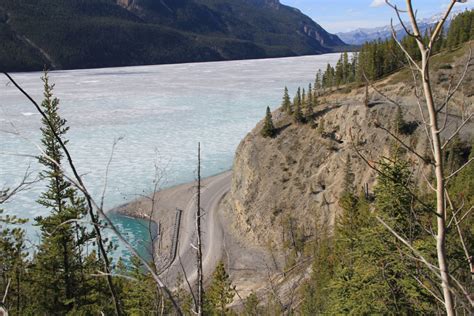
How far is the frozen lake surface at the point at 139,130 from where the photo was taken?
166 feet

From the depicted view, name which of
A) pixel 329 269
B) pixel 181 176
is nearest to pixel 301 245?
pixel 329 269

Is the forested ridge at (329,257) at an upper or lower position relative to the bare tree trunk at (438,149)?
lower

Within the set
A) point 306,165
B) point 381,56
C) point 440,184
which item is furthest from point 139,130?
point 440,184

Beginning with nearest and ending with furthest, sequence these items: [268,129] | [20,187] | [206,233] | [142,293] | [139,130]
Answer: [20,187] → [142,293] → [206,233] → [268,129] → [139,130]

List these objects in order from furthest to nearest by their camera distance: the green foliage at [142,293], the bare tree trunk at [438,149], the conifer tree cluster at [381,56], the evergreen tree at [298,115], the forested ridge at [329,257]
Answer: the conifer tree cluster at [381,56]
the evergreen tree at [298,115]
the green foliage at [142,293]
the forested ridge at [329,257]
the bare tree trunk at [438,149]

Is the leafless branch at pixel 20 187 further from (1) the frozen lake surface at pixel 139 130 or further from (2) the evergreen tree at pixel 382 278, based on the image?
(1) the frozen lake surface at pixel 139 130

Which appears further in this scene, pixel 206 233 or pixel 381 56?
pixel 381 56

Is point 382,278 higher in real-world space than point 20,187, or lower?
lower

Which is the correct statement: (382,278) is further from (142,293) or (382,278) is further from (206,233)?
(206,233)

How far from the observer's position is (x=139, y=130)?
73.1 metres

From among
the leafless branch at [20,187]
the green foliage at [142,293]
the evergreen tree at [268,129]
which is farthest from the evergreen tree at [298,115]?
the leafless branch at [20,187]

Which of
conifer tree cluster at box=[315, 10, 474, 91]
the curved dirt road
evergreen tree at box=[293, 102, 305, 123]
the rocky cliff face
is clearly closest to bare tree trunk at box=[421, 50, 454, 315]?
the curved dirt road

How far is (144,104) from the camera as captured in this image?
324 ft

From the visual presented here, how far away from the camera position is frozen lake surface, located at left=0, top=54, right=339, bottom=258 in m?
50.7
